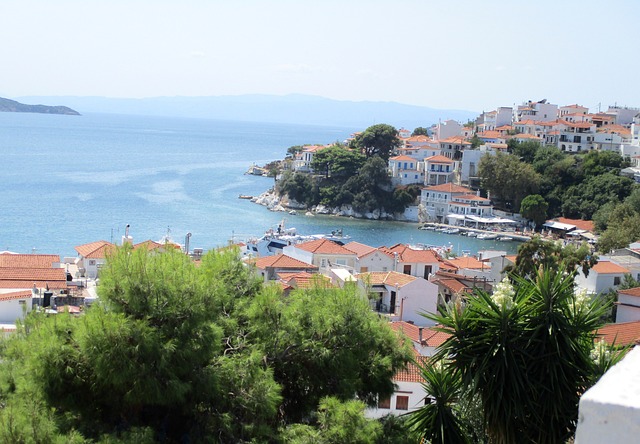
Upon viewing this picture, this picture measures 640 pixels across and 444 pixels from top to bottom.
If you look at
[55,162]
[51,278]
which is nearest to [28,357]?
[51,278]

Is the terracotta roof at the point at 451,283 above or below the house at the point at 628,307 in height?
below

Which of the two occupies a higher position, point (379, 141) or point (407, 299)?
point (379, 141)

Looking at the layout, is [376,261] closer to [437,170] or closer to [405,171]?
[437,170]

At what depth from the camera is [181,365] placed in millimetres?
7031

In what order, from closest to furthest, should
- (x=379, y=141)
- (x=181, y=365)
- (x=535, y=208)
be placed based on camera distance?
(x=181, y=365), (x=535, y=208), (x=379, y=141)

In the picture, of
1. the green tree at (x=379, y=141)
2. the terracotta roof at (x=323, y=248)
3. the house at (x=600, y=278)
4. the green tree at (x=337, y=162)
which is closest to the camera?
the house at (x=600, y=278)

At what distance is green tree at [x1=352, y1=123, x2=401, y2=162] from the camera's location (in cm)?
7312

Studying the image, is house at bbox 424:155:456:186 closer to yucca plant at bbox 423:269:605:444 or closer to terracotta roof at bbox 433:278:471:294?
terracotta roof at bbox 433:278:471:294

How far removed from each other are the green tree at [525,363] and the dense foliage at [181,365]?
1.08 metres

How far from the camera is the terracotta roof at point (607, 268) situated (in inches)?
1100

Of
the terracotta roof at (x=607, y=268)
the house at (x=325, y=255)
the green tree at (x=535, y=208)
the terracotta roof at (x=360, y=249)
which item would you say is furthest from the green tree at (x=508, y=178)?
the house at (x=325, y=255)

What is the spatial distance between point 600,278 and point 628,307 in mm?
6077

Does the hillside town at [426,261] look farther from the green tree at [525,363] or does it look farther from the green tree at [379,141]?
the green tree at [379,141]

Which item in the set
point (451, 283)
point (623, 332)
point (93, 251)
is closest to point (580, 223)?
point (451, 283)
